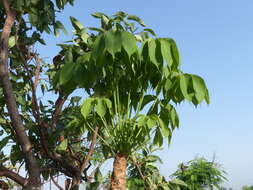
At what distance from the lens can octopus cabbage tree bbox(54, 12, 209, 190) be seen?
68.6 inches

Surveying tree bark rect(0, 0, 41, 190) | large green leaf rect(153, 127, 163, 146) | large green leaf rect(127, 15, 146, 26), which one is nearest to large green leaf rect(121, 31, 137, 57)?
large green leaf rect(153, 127, 163, 146)

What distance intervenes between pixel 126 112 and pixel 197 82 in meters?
0.46

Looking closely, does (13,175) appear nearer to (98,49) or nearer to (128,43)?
(98,49)

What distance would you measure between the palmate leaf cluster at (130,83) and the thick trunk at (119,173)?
46 mm

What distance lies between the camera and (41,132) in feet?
8.61

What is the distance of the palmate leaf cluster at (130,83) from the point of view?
174 centimetres

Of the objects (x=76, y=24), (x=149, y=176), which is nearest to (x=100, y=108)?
(x=76, y=24)

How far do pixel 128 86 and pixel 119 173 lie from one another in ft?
1.66

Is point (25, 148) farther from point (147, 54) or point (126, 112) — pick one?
point (147, 54)

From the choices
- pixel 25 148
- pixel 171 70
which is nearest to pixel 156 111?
pixel 171 70

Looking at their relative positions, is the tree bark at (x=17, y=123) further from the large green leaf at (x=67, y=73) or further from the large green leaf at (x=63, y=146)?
the large green leaf at (x=67, y=73)

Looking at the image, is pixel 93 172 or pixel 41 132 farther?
pixel 93 172

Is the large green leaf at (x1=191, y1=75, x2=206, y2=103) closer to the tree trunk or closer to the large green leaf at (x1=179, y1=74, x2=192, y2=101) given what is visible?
the large green leaf at (x1=179, y1=74, x2=192, y2=101)

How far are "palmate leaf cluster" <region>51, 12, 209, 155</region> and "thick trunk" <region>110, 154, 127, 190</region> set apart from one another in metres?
0.05
